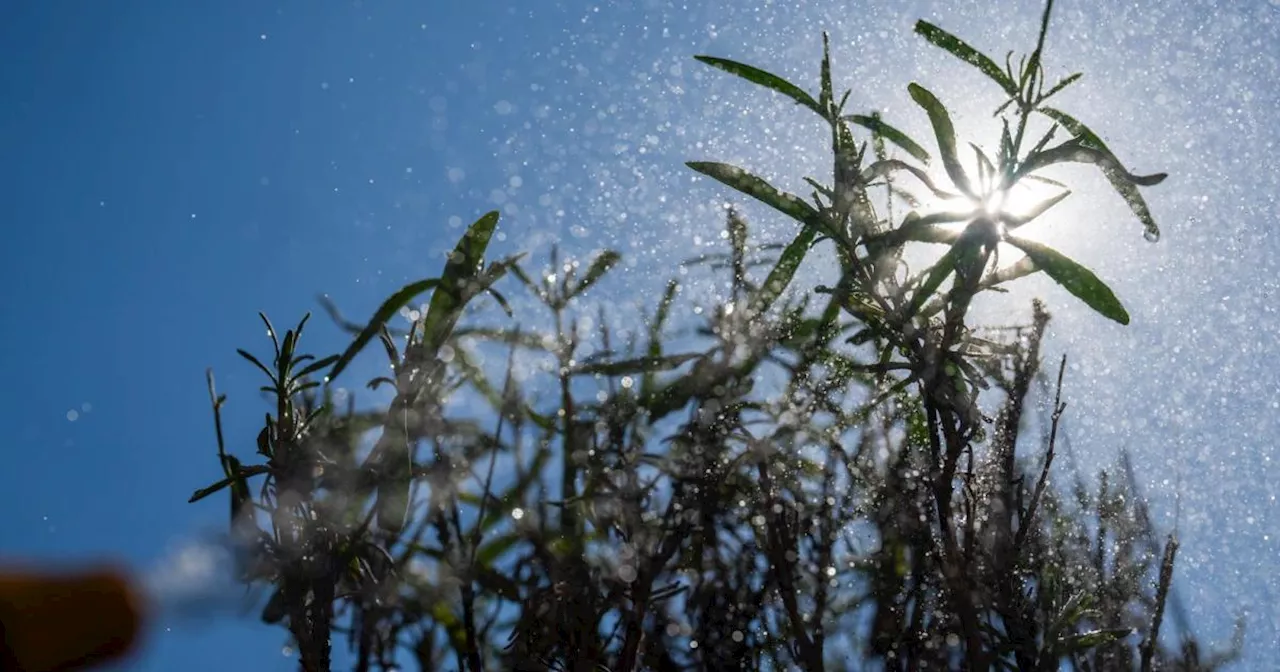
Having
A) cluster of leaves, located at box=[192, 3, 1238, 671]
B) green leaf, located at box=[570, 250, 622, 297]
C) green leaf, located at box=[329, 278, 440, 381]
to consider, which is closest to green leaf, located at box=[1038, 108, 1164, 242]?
cluster of leaves, located at box=[192, 3, 1238, 671]

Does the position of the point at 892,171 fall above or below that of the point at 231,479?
above

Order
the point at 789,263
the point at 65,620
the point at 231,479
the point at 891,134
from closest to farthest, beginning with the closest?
the point at 65,620
the point at 231,479
the point at 789,263
the point at 891,134

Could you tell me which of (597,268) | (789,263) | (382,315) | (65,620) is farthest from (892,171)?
(65,620)

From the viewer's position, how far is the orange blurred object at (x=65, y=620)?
0.76m

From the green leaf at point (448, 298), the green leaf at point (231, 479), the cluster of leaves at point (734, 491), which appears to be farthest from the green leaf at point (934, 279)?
the green leaf at point (231, 479)

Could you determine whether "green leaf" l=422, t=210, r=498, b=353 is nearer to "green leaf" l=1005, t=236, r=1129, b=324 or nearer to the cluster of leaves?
the cluster of leaves

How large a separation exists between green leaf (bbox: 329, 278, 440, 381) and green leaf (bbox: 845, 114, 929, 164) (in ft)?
2.22

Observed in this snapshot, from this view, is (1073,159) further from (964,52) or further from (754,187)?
(754,187)

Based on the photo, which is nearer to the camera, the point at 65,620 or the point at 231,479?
the point at 65,620

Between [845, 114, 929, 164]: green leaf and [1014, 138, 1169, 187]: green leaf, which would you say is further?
[845, 114, 929, 164]: green leaf

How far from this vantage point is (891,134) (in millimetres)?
1469

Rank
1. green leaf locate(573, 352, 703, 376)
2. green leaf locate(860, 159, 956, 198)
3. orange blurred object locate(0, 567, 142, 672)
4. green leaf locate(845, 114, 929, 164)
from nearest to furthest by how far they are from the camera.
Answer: orange blurred object locate(0, 567, 142, 672), green leaf locate(573, 352, 703, 376), green leaf locate(860, 159, 956, 198), green leaf locate(845, 114, 929, 164)

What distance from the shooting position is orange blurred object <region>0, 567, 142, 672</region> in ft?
2.51

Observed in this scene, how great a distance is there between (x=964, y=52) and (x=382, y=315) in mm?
870
